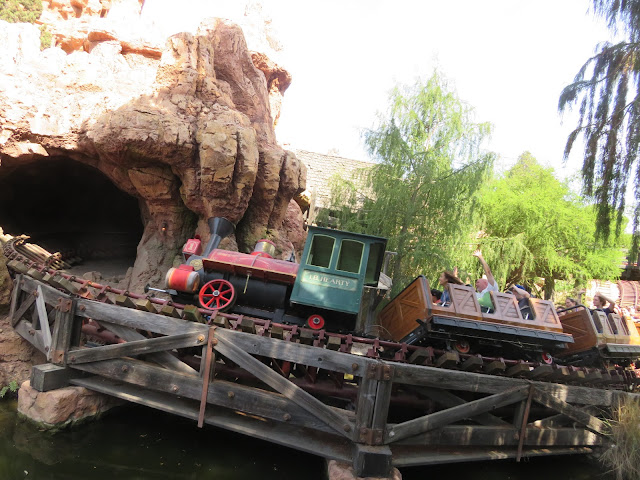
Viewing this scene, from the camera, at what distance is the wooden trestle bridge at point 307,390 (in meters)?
4.71

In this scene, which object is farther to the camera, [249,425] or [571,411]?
[571,411]

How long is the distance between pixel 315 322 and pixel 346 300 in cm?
62

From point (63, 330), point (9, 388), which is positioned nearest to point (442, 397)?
point (63, 330)

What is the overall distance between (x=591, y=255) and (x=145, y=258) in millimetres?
17017

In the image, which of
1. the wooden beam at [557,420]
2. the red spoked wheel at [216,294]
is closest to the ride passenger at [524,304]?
the wooden beam at [557,420]

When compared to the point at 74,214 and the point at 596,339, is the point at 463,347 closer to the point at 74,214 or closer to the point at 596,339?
the point at 596,339

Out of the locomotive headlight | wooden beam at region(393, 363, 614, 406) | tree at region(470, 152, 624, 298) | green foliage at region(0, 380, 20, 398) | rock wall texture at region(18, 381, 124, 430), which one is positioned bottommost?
green foliage at region(0, 380, 20, 398)

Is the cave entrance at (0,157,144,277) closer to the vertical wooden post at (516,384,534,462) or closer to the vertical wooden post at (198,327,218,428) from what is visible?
the vertical wooden post at (198,327,218,428)

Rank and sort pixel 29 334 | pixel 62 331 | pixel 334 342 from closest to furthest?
pixel 334 342 → pixel 62 331 → pixel 29 334

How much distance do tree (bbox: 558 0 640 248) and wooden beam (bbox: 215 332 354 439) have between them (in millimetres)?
6526

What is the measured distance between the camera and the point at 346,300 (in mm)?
5973

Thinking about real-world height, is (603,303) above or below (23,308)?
above

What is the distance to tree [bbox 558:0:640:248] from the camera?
7.30 meters

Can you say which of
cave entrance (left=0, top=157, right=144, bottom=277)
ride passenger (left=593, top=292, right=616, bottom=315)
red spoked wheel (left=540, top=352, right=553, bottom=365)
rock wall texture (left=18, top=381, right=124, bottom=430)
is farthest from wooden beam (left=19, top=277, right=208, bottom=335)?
ride passenger (left=593, top=292, right=616, bottom=315)
